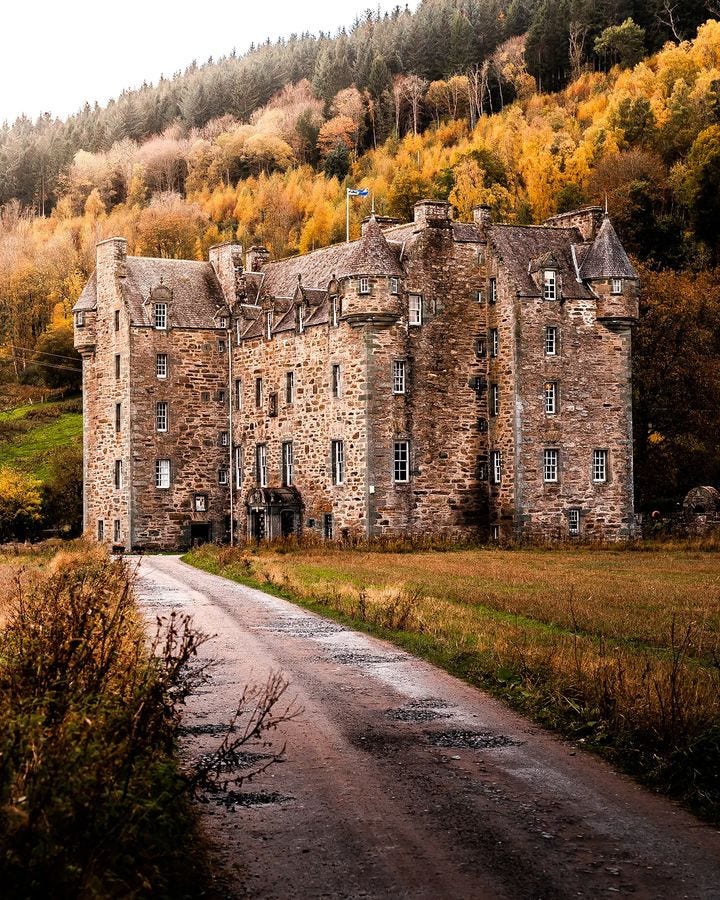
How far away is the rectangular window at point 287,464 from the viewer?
6216cm

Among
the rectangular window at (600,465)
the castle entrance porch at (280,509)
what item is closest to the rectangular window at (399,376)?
the castle entrance porch at (280,509)

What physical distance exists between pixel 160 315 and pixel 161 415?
5.14m

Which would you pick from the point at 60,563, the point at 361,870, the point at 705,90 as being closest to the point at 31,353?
the point at 705,90

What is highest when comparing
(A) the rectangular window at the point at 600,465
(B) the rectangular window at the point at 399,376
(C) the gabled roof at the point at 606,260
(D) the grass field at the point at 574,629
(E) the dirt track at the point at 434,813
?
(C) the gabled roof at the point at 606,260

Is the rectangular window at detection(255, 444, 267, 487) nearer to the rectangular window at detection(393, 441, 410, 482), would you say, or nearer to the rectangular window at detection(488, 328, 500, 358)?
the rectangular window at detection(393, 441, 410, 482)

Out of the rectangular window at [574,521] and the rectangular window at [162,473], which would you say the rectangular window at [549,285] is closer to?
the rectangular window at [574,521]

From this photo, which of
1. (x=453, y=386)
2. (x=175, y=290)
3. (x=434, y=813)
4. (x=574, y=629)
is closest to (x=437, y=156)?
(x=175, y=290)

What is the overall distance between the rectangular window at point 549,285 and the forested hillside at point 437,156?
6422 millimetres

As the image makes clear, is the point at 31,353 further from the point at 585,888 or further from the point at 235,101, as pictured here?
the point at 585,888

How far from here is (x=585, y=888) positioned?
384 inches

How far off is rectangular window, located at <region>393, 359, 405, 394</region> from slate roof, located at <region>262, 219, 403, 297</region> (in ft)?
12.9

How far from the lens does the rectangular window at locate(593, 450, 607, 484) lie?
5847cm

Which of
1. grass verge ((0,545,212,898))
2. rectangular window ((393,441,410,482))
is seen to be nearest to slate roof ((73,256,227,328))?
rectangular window ((393,441,410,482))

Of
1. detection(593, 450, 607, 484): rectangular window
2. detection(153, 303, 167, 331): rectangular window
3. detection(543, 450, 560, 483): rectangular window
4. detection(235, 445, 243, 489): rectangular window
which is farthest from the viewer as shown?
detection(235, 445, 243, 489): rectangular window
